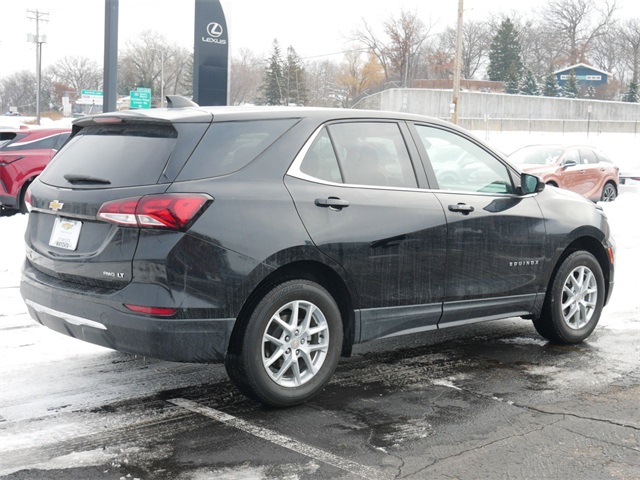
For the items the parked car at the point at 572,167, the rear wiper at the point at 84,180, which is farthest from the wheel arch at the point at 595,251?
the parked car at the point at 572,167

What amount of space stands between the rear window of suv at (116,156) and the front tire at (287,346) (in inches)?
37.2

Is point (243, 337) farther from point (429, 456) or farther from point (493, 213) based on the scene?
point (493, 213)

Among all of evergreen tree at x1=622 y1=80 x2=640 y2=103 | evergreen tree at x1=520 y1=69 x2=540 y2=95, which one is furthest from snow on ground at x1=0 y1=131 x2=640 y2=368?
evergreen tree at x1=622 y1=80 x2=640 y2=103

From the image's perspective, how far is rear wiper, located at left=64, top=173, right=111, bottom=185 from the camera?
14.9 feet

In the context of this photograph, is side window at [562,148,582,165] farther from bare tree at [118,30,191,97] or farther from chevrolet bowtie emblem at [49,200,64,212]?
bare tree at [118,30,191,97]

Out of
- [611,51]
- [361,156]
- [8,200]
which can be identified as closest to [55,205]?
[361,156]

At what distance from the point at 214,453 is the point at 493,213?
2.68m

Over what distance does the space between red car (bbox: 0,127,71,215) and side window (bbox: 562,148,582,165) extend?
38.9ft

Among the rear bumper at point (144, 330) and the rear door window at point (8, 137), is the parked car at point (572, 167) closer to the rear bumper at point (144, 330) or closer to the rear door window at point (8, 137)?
the rear door window at point (8, 137)

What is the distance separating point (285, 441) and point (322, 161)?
5.44 ft

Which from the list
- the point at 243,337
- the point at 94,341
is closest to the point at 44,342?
the point at 94,341

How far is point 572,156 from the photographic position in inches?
802

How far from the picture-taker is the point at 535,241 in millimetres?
5961

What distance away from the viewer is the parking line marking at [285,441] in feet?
12.6
